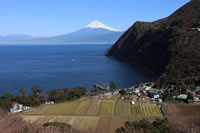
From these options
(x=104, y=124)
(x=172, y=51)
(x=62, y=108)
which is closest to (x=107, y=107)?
(x=104, y=124)

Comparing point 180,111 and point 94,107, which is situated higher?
point 180,111

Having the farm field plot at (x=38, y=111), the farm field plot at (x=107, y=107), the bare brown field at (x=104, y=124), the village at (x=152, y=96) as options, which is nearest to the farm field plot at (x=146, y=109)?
the village at (x=152, y=96)

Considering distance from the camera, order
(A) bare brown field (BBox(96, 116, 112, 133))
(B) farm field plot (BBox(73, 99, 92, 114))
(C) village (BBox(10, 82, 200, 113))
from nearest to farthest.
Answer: (A) bare brown field (BBox(96, 116, 112, 133)) < (B) farm field plot (BBox(73, 99, 92, 114)) < (C) village (BBox(10, 82, 200, 113))

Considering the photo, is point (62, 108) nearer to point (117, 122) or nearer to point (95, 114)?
point (95, 114)

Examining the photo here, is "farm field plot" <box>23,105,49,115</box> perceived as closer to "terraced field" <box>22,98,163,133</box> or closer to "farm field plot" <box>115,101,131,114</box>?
"terraced field" <box>22,98,163,133</box>

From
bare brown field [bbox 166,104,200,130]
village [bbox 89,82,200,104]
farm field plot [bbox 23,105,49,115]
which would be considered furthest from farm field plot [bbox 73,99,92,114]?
bare brown field [bbox 166,104,200,130]

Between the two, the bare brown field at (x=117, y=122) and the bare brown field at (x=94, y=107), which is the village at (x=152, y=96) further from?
the bare brown field at (x=117, y=122)

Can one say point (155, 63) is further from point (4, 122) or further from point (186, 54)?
point (4, 122)

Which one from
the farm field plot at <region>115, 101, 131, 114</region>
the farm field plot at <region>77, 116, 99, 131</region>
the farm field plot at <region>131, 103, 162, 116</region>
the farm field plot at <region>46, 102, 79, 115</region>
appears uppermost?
the farm field plot at <region>131, 103, 162, 116</region>
